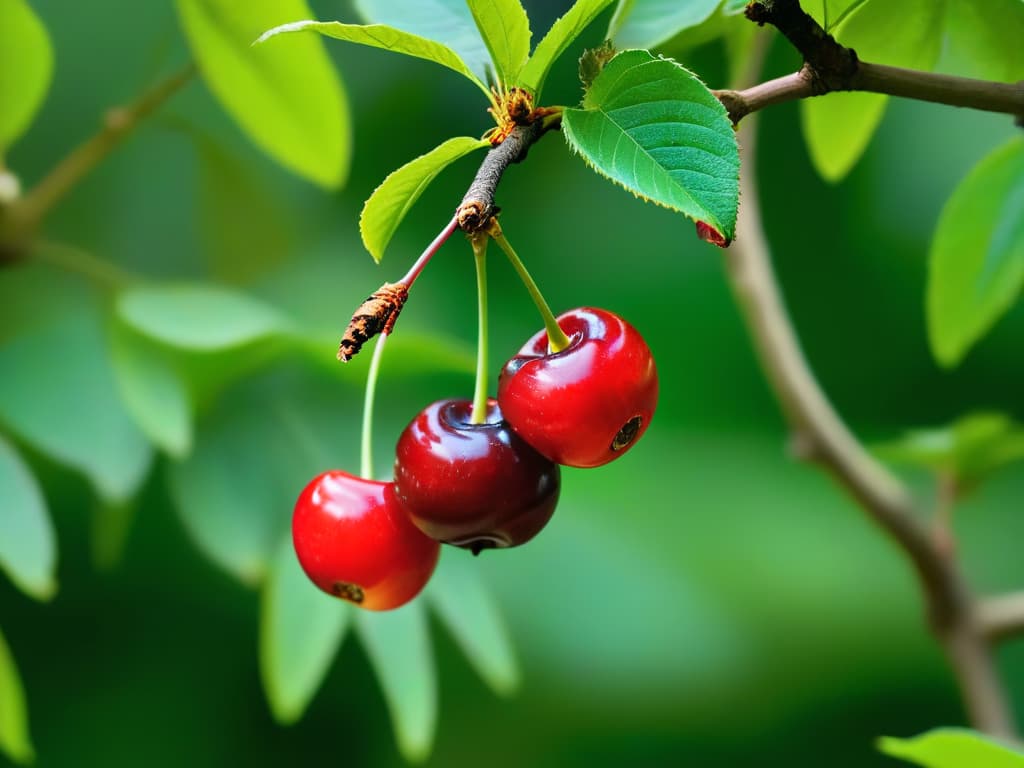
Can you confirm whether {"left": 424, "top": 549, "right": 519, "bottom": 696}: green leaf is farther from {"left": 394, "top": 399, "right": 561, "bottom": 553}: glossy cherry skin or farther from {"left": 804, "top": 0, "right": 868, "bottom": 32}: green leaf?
{"left": 804, "top": 0, "right": 868, "bottom": 32}: green leaf

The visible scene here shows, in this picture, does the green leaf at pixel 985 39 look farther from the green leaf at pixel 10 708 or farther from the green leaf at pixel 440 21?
the green leaf at pixel 10 708

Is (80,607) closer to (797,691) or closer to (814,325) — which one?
(797,691)

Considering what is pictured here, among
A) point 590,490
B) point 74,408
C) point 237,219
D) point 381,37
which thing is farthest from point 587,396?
point 590,490

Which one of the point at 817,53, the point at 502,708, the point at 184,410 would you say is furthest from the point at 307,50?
the point at 502,708

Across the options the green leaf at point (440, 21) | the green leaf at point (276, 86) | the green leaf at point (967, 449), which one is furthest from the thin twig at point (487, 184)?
the green leaf at point (967, 449)

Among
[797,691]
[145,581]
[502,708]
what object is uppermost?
[145,581]

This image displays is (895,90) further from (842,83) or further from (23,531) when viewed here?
(23,531)
